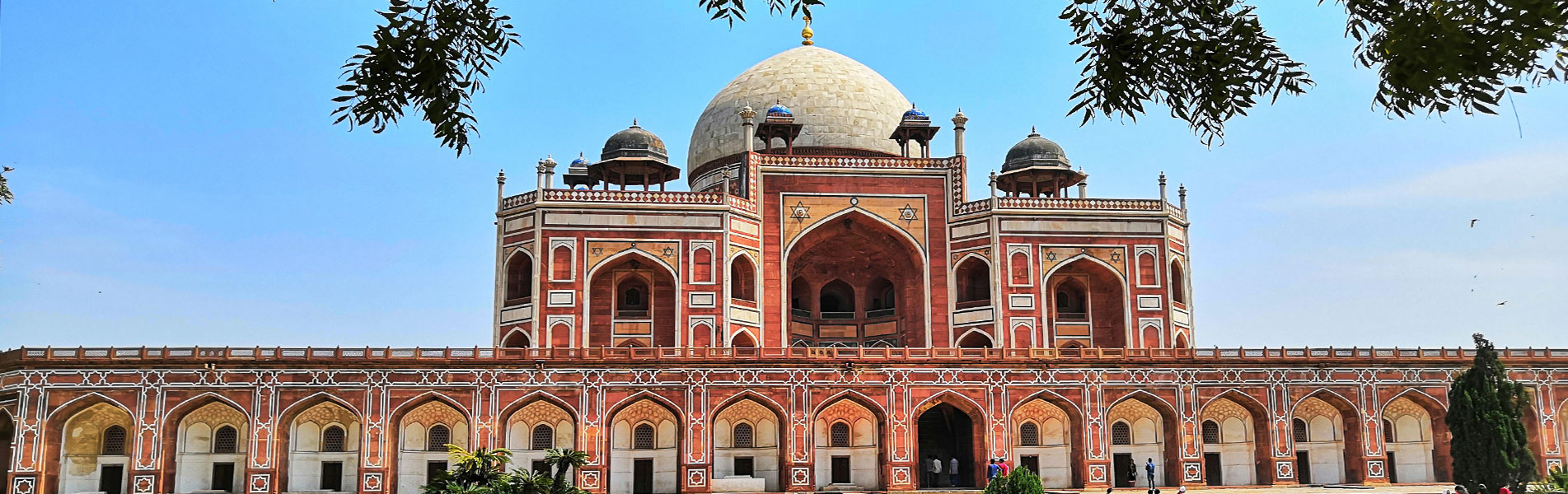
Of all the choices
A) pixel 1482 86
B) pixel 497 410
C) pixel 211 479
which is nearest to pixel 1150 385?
pixel 497 410

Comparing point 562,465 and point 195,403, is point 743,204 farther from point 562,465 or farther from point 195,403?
point 562,465

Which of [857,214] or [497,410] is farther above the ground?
[857,214]

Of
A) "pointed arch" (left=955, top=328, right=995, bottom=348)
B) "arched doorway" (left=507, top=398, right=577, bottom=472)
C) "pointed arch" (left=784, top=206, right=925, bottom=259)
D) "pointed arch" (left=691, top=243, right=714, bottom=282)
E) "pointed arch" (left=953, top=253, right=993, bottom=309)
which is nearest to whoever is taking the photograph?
"arched doorway" (left=507, top=398, right=577, bottom=472)

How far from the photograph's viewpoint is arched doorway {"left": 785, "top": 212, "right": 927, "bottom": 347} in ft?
104

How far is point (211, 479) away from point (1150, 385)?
17.2 m

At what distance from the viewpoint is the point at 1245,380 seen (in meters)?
26.5

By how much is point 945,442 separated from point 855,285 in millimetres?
6617

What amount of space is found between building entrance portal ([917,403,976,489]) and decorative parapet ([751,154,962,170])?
255 inches

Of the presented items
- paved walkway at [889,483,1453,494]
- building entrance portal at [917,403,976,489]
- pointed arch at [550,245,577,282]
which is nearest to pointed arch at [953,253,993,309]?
building entrance portal at [917,403,976,489]

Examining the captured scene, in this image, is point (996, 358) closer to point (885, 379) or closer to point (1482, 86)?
point (885, 379)

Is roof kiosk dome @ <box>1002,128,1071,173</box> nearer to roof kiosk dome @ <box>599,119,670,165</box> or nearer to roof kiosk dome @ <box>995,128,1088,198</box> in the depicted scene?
roof kiosk dome @ <box>995,128,1088,198</box>

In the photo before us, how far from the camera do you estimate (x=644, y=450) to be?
26062 millimetres

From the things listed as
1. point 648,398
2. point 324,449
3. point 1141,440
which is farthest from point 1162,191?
point 324,449

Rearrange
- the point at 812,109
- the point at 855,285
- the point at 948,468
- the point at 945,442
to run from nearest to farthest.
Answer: the point at 948,468 < the point at 945,442 < the point at 855,285 < the point at 812,109
